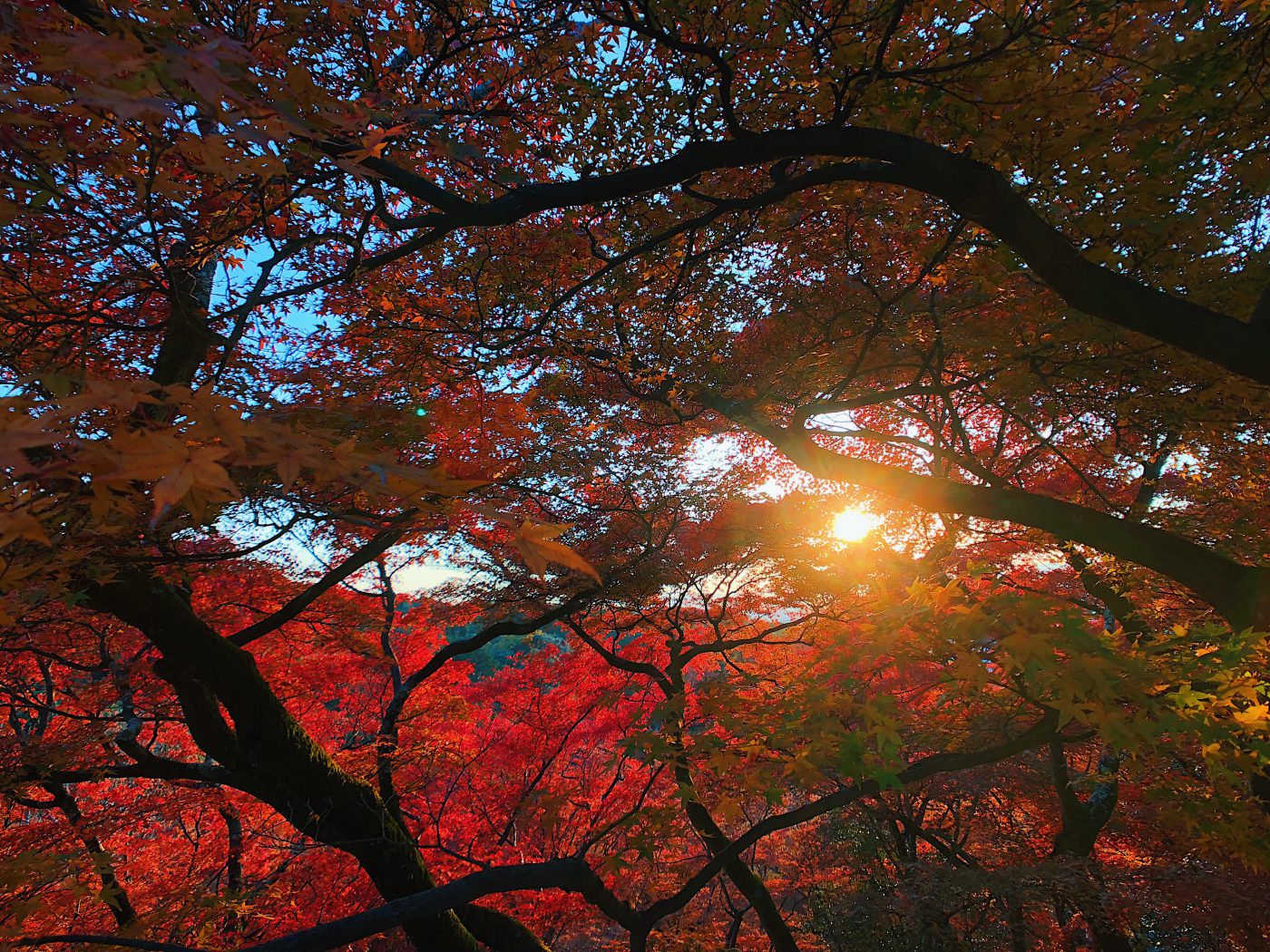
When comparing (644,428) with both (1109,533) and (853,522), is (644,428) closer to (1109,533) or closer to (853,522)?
(853,522)

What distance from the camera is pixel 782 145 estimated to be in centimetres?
275

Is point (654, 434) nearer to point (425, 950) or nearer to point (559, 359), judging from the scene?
point (559, 359)

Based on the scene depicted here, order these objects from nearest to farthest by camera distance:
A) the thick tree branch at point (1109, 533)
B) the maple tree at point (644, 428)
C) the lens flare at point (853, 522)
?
the maple tree at point (644, 428) → the thick tree branch at point (1109, 533) → the lens flare at point (853, 522)

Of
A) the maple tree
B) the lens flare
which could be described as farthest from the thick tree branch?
the lens flare

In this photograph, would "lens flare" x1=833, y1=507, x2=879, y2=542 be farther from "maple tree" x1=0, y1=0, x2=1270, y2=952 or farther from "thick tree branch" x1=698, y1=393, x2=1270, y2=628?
"thick tree branch" x1=698, y1=393, x2=1270, y2=628

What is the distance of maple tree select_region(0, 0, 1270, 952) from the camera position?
7.48 ft

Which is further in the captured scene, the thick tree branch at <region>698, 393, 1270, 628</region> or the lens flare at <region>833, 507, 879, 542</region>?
the lens flare at <region>833, 507, 879, 542</region>

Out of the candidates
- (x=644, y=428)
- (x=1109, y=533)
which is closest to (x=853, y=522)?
(x=644, y=428)

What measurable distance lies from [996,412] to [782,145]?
766 cm

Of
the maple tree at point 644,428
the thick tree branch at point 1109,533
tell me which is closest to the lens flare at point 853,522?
the maple tree at point 644,428

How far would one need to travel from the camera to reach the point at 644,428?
8094 mm

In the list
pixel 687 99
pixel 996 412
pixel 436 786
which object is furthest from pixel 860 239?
pixel 436 786

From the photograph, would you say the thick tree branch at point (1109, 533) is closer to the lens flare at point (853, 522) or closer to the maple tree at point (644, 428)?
the maple tree at point (644, 428)

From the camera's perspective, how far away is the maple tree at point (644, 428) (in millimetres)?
2279
